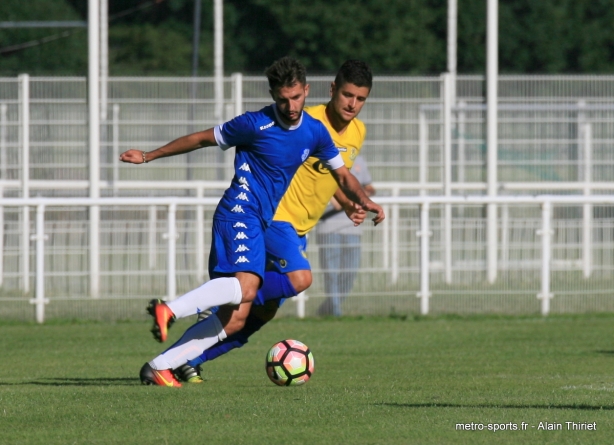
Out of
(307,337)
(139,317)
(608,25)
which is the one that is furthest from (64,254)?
(608,25)

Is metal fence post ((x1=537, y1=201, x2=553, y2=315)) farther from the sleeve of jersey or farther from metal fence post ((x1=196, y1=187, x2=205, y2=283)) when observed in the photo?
the sleeve of jersey

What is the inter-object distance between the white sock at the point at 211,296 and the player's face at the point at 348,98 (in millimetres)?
1806

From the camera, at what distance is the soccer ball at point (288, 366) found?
8.89 metres

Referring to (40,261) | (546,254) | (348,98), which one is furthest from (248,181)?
(546,254)

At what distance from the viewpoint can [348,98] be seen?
9.52 m

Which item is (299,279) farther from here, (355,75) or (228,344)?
(355,75)

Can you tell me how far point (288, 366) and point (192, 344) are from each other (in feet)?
2.16

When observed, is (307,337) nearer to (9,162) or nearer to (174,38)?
(9,162)

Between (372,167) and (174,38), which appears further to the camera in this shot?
(174,38)

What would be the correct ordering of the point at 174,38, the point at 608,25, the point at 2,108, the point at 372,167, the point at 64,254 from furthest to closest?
1. the point at 608,25
2. the point at 174,38
3. the point at 372,167
4. the point at 2,108
5. the point at 64,254

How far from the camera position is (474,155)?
19984mm

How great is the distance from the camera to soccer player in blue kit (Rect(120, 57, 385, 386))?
836cm

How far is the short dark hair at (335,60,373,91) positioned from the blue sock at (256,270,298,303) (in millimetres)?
1528

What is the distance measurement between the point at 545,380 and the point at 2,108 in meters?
11.0
